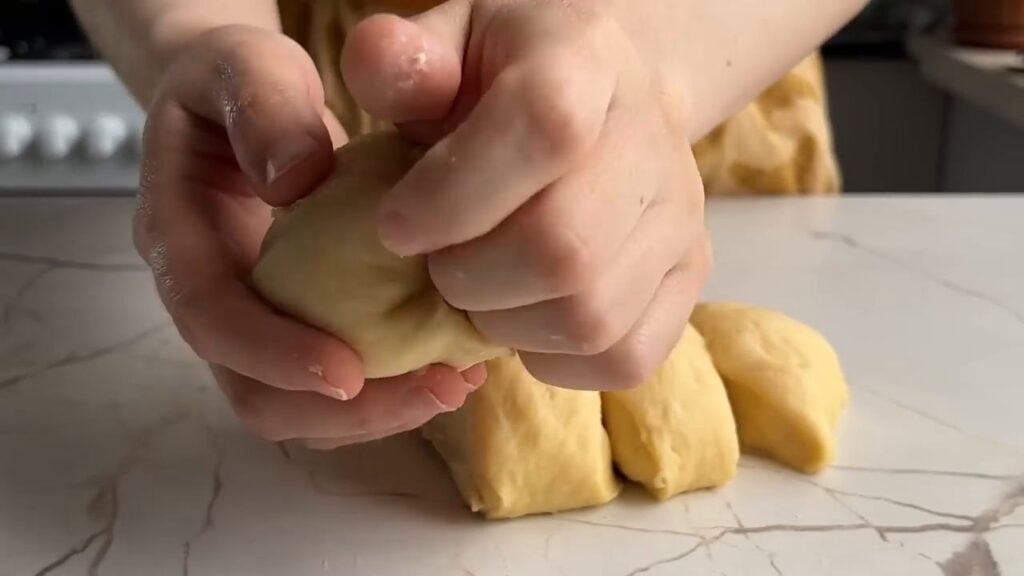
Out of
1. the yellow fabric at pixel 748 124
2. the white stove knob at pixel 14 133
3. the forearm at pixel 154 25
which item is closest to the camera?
the forearm at pixel 154 25

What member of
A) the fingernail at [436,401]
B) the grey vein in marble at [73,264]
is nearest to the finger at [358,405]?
the fingernail at [436,401]

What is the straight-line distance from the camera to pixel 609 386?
0.46m

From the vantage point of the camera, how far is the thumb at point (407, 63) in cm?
33

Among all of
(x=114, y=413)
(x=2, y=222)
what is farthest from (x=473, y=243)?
(x=2, y=222)

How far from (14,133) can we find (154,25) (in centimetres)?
82

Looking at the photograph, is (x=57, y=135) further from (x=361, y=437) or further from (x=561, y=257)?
(x=561, y=257)

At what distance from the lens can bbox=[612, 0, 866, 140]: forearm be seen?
0.57 m

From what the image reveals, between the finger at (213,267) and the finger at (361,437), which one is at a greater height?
the finger at (213,267)

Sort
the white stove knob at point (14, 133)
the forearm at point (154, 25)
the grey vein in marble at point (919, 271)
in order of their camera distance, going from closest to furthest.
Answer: the forearm at point (154, 25) < the grey vein in marble at point (919, 271) < the white stove knob at point (14, 133)

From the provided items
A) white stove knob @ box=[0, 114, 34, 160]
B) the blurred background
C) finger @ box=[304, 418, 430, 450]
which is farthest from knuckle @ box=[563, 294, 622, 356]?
white stove knob @ box=[0, 114, 34, 160]

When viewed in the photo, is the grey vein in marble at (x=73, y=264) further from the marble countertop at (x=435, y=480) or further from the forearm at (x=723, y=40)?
the forearm at (x=723, y=40)

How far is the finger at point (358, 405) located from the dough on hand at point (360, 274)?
29mm

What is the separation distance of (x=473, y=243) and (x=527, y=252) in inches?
0.7

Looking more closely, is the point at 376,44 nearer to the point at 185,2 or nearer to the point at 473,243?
the point at 473,243
